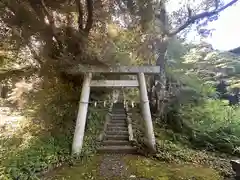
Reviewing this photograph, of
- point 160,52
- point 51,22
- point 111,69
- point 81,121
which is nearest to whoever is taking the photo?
point 51,22

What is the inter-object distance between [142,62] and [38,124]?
14.9 feet

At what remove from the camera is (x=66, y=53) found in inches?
298

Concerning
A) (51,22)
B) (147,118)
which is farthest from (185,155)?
(51,22)

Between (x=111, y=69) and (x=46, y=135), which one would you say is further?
(x=111, y=69)

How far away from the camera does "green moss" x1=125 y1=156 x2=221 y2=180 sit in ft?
18.3

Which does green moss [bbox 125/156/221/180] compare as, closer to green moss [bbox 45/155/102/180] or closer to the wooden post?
green moss [bbox 45/155/102/180]

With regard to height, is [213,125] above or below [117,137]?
above

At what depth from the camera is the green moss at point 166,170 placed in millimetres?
5590

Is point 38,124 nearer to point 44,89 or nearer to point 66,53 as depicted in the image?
point 44,89

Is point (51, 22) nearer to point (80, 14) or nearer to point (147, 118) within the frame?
point (80, 14)

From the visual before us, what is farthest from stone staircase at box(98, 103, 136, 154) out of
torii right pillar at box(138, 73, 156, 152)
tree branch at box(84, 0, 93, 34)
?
tree branch at box(84, 0, 93, 34)

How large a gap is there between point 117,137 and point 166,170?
2.62m

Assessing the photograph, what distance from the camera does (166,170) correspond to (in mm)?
6023

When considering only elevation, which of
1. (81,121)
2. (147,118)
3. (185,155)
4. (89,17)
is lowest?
(185,155)
